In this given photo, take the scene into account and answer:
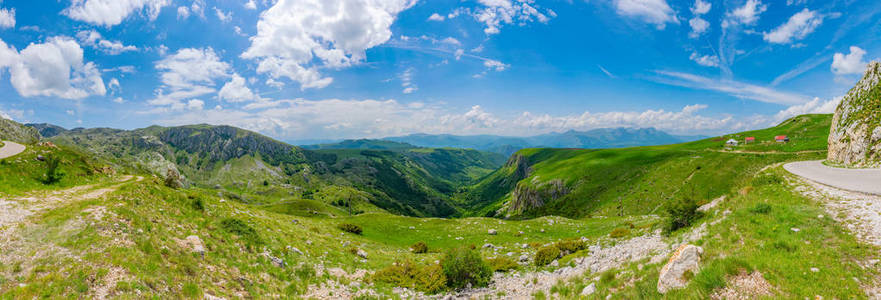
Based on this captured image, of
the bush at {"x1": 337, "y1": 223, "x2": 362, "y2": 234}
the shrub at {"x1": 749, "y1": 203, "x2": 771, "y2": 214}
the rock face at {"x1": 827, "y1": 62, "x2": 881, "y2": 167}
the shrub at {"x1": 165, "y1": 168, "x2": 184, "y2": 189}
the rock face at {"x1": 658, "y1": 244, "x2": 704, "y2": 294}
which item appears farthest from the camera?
the bush at {"x1": 337, "y1": 223, "x2": 362, "y2": 234}

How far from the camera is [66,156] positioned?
91.6 ft

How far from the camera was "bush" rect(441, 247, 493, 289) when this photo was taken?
61.2ft

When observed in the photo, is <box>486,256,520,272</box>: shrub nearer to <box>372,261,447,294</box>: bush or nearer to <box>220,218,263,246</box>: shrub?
<box>372,261,447,294</box>: bush

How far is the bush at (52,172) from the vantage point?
22.5m

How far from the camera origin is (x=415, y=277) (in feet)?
66.0

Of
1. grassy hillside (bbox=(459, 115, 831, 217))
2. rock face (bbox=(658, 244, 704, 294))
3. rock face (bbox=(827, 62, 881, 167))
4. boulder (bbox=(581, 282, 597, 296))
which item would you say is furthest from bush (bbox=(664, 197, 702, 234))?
rock face (bbox=(827, 62, 881, 167))

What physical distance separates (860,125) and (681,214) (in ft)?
119

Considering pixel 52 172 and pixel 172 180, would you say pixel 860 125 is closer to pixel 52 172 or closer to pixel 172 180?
pixel 172 180

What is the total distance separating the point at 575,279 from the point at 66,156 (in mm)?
46899

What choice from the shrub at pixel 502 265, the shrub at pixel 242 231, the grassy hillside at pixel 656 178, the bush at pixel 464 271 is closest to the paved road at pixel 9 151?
the shrub at pixel 242 231

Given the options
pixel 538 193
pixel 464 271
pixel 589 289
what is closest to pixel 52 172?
pixel 464 271

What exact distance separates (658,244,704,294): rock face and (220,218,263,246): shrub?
77.7 ft

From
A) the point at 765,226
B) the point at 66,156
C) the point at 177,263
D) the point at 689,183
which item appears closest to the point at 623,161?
the point at 689,183

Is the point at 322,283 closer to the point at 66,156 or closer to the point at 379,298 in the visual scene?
the point at 379,298
